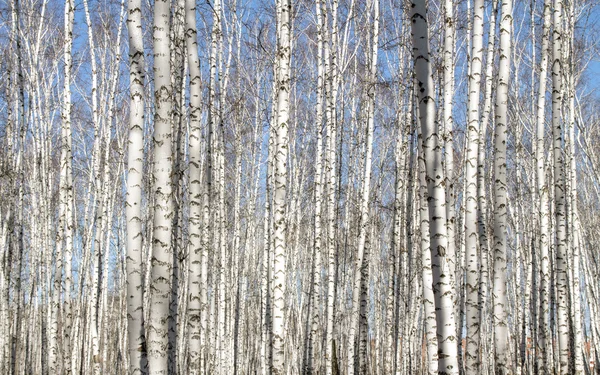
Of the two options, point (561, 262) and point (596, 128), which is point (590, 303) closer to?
point (596, 128)

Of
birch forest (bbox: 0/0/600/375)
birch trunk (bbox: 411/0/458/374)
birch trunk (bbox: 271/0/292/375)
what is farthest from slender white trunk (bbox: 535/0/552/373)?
birch trunk (bbox: 411/0/458/374)

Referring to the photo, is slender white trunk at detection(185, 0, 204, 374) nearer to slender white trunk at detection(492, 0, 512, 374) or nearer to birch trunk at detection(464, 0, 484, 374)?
birch trunk at detection(464, 0, 484, 374)

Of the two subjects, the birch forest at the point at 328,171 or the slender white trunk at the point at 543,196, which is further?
the slender white trunk at the point at 543,196

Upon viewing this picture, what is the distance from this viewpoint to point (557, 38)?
8.30 meters

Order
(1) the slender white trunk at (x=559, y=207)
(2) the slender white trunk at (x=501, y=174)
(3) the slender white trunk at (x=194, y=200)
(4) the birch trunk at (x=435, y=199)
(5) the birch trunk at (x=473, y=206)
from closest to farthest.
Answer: (4) the birch trunk at (x=435, y=199) → (5) the birch trunk at (x=473, y=206) → (2) the slender white trunk at (x=501, y=174) → (3) the slender white trunk at (x=194, y=200) → (1) the slender white trunk at (x=559, y=207)

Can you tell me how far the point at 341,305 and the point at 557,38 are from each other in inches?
384

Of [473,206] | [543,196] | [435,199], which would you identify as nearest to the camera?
[435,199]

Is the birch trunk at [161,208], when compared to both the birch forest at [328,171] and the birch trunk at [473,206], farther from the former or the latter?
the birch trunk at [473,206]

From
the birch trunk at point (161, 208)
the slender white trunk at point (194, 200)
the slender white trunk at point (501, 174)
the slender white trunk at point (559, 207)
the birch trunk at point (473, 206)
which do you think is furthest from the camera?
the slender white trunk at point (559, 207)

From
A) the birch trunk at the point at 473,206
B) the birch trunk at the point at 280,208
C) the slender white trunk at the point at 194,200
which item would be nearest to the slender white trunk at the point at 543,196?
the birch trunk at the point at 473,206

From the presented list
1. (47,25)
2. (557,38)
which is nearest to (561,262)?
(557,38)

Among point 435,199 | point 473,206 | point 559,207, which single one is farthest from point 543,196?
point 435,199

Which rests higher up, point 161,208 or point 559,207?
point 559,207

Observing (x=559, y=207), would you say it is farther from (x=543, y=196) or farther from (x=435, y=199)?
(x=435, y=199)
